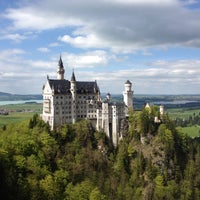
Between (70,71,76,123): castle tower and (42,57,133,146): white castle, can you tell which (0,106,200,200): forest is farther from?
(70,71,76,123): castle tower

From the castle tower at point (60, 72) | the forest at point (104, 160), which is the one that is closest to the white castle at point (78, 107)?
the castle tower at point (60, 72)

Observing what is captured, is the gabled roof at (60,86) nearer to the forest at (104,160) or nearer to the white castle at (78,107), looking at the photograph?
the white castle at (78,107)

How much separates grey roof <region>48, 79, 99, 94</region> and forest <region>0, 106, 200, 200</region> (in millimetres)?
10534

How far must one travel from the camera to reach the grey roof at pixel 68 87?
11169cm

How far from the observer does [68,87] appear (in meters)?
115

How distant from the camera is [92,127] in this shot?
113562 mm

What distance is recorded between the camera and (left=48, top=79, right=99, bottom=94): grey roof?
366ft

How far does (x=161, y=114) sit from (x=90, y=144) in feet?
92.1

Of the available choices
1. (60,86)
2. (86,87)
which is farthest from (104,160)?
(60,86)

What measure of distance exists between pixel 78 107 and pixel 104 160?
19143 millimetres

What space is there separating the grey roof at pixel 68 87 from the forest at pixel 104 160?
34.6 feet

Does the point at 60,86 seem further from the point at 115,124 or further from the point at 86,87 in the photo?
the point at 115,124

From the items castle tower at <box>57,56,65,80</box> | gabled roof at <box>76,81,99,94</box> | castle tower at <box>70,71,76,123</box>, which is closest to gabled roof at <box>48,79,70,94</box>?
castle tower at <box>70,71,76,123</box>

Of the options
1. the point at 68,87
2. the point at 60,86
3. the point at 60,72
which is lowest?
the point at 68,87
